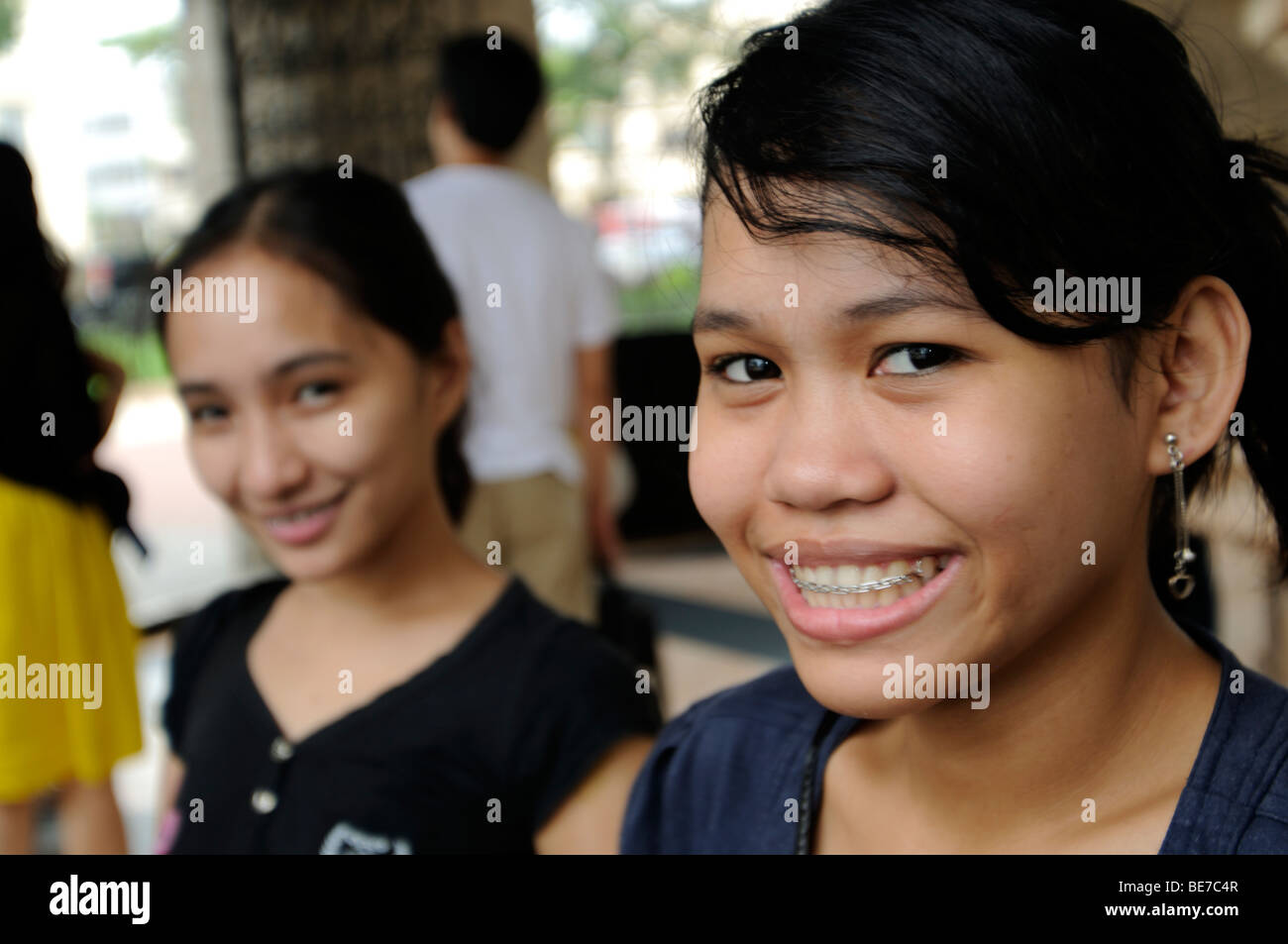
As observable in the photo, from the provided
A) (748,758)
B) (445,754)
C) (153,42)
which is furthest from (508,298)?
(153,42)

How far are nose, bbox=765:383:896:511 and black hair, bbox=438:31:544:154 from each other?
7.16 feet

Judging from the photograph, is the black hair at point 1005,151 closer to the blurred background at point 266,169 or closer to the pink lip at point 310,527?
the pink lip at point 310,527

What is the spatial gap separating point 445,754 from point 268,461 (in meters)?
0.38

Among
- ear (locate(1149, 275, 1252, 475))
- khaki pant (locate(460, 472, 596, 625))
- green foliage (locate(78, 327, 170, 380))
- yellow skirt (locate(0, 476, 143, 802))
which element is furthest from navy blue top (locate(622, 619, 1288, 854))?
green foliage (locate(78, 327, 170, 380))

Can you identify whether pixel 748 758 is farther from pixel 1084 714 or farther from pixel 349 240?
pixel 349 240

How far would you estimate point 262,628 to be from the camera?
156 centimetres

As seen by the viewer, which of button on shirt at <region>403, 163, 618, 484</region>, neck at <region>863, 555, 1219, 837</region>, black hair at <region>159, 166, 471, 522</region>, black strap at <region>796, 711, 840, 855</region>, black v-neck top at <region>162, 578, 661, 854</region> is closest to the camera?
neck at <region>863, 555, 1219, 837</region>

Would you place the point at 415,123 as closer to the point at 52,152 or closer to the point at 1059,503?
the point at 52,152

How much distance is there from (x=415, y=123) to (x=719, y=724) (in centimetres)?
409

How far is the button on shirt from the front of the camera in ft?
9.16

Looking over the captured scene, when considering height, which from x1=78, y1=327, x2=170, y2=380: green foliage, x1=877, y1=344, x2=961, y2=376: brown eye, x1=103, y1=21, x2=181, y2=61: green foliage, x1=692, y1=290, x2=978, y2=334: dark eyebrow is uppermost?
x1=103, y1=21, x2=181, y2=61: green foliage

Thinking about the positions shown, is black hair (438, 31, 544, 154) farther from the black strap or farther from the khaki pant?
the black strap

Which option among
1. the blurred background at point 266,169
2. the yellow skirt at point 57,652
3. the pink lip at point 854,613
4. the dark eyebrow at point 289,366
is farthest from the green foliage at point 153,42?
the pink lip at point 854,613
